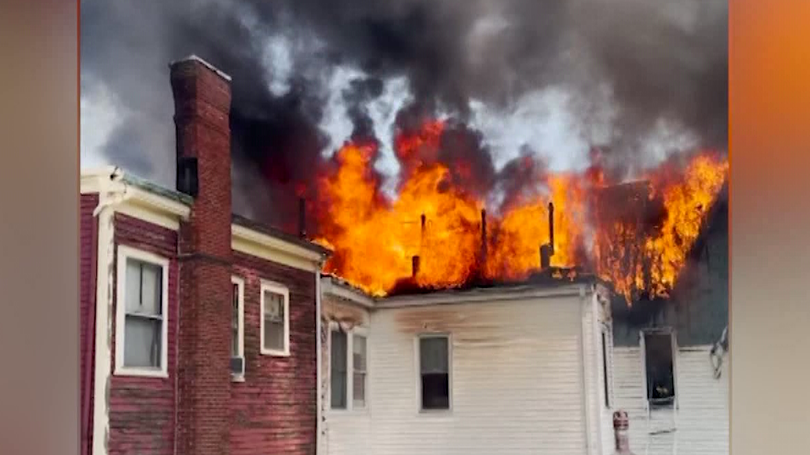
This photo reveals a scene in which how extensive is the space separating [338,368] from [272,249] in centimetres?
35

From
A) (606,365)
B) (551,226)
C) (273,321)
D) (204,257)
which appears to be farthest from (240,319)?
(606,365)

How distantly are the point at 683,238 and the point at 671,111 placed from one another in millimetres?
300

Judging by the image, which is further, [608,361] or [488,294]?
[488,294]

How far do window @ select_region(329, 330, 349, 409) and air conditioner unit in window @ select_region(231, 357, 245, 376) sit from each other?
0.75 ft

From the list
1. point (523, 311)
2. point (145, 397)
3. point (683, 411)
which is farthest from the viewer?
point (145, 397)

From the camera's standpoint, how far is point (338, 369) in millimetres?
2643

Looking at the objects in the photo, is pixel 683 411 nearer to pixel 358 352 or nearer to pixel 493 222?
pixel 493 222

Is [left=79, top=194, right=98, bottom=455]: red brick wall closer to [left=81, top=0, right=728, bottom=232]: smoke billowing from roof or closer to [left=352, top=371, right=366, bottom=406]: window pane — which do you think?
[left=81, top=0, right=728, bottom=232]: smoke billowing from roof

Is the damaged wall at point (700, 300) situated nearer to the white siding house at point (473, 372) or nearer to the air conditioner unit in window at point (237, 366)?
the white siding house at point (473, 372)

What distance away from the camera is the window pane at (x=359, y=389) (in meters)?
2.64

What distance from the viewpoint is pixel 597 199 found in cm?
254

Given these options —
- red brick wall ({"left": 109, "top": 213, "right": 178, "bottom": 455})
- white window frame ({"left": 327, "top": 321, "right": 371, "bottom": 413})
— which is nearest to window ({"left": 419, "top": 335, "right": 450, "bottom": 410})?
white window frame ({"left": 327, "top": 321, "right": 371, "bottom": 413})

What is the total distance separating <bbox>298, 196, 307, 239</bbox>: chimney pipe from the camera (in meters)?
2.70

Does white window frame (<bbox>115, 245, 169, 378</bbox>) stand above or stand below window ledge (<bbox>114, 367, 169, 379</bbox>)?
above
